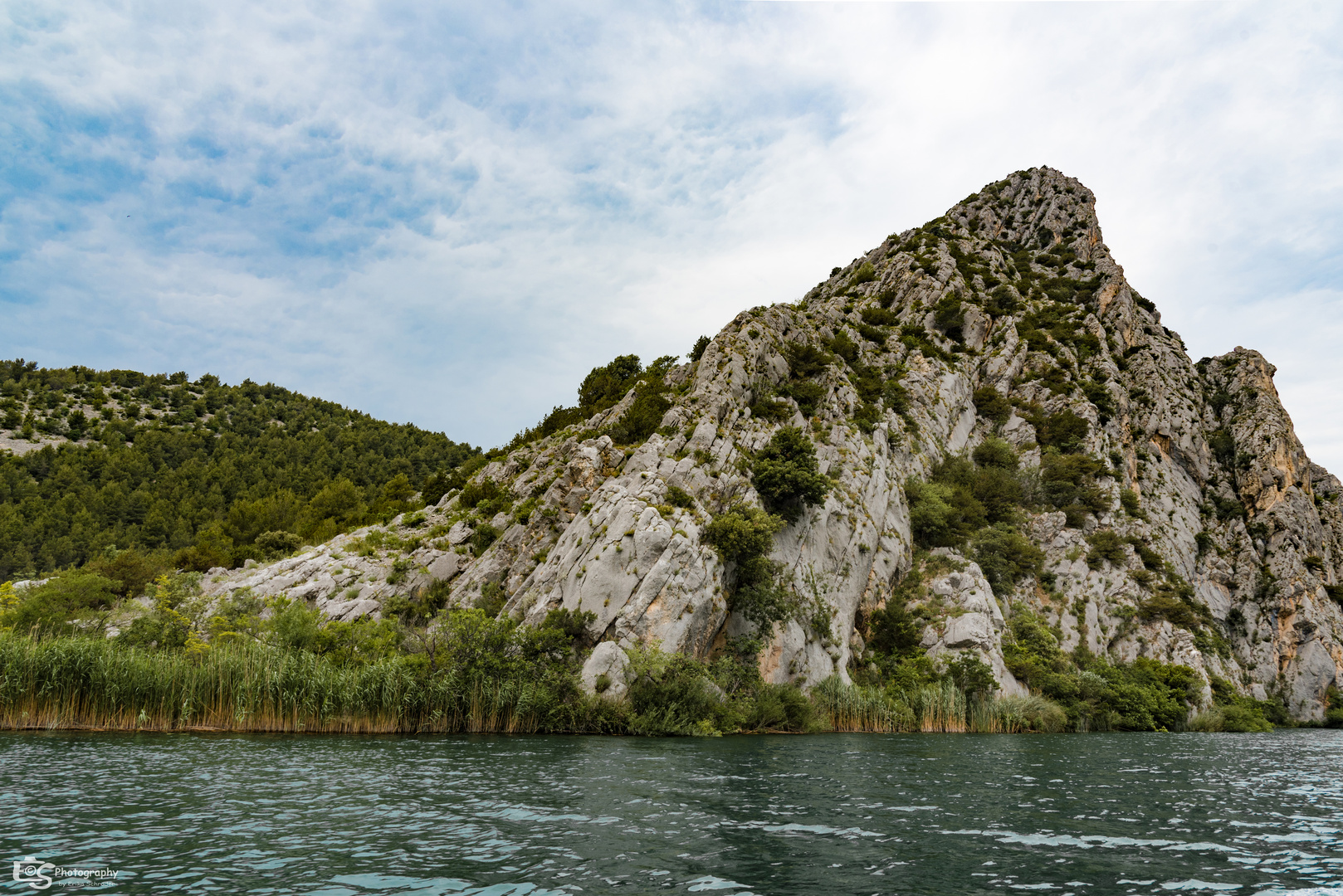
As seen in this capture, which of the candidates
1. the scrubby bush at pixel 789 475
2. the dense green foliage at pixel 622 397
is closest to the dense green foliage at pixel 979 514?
the scrubby bush at pixel 789 475

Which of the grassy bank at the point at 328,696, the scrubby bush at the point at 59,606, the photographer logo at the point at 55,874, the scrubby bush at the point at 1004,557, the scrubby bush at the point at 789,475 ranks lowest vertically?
the grassy bank at the point at 328,696

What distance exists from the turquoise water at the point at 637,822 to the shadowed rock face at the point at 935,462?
2134cm

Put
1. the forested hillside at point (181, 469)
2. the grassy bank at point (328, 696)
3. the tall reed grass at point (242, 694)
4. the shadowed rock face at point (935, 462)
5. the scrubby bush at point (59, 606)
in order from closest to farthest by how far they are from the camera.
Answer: the tall reed grass at point (242, 694), the grassy bank at point (328, 696), the scrubby bush at point (59, 606), the shadowed rock face at point (935, 462), the forested hillside at point (181, 469)

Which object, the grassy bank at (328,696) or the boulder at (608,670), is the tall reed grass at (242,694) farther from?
the boulder at (608,670)

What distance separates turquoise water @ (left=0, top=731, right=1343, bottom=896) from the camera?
10.0 metres

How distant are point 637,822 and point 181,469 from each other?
12192 cm

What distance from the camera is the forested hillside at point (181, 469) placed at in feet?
281

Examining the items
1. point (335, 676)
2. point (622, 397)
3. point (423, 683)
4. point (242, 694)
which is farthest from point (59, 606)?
point (622, 397)

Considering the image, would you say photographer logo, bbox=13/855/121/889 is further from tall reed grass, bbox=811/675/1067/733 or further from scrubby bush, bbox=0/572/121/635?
tall reed grass, bbox=811/675/1067/733

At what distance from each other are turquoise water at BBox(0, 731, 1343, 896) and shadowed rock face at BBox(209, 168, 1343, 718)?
21.3 metres

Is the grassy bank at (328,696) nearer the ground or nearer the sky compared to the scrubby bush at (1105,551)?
nearer the ground

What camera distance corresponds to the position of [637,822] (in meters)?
13.9

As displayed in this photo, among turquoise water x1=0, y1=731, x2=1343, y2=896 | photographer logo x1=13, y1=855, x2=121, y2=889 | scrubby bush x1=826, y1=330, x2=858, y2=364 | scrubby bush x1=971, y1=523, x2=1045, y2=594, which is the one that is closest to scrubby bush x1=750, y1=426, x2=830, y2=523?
scrubby bush x1=971, y1=523, x2=1045, y2=594

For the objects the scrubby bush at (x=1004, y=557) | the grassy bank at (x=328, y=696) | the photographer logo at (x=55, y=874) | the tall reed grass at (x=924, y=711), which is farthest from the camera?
the scrubby bush at (x=1004, y=557)
